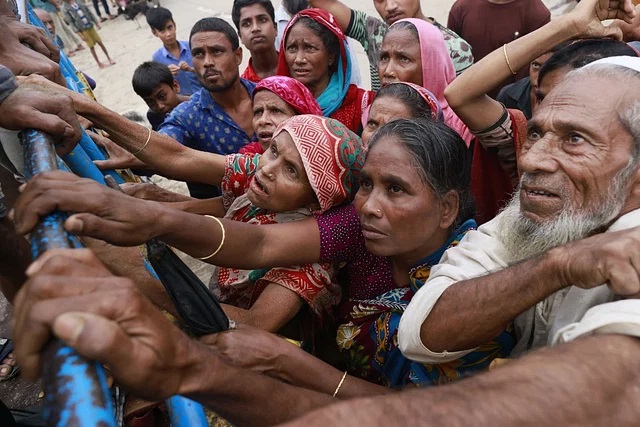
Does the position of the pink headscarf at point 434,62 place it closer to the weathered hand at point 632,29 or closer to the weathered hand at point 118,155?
the weathered hand at point 632,29

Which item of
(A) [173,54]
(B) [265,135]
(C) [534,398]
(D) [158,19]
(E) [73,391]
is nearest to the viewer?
(E) [73,391]

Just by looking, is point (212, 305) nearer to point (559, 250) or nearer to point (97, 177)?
point (97, 177)

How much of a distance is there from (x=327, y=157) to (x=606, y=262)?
4.09 ft

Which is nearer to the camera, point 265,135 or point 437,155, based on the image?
point 437,155

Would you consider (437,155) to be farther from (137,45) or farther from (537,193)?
(137,45)

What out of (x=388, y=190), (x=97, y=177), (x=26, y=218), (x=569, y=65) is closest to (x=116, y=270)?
(x=97, y=177)

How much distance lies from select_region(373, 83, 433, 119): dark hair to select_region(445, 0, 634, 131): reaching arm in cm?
14

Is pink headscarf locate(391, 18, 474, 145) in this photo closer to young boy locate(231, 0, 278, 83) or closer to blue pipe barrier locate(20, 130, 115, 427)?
young boy locate(231, 0, 278, 83)

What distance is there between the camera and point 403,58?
9.99 feet

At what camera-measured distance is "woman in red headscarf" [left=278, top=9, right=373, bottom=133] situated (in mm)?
3357

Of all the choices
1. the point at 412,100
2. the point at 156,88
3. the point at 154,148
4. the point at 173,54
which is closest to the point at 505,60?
the point at 412,100

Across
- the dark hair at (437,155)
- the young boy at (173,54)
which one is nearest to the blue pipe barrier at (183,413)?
the dark hair at (437,155)

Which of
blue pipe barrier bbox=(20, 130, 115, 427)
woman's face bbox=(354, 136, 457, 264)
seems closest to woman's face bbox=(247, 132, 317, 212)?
woman's face bbox=(354, 136, 457, 264)

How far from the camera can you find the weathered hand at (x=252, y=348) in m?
1.44
